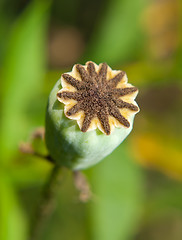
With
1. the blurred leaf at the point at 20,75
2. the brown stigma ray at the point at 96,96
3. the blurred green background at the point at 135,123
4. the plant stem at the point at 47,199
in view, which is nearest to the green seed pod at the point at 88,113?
the brown stigma ray at the point at 96,96

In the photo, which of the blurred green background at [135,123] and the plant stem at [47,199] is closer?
the plant stem at [47,199]

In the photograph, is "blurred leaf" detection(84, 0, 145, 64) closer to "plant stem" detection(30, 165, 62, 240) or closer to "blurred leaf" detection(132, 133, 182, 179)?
"blurred leaf" detection(132, 133, 182, 179)

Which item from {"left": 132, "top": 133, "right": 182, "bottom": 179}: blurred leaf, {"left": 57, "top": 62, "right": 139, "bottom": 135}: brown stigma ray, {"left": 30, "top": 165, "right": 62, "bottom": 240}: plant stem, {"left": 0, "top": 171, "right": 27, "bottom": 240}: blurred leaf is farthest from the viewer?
{"left": 132, "top": 133, "right": 182, "bottom": 179}: blurred leaf

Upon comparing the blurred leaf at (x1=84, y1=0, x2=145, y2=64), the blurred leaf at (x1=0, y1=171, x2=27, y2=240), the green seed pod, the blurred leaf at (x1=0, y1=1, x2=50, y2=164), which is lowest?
the blurred leaf at (x1=0, y1=171, x2=27, y2=240)

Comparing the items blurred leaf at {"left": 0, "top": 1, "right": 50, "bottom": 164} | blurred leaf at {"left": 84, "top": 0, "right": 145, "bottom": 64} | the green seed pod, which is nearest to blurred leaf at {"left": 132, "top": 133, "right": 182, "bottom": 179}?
blurred leaf at {"left": 84, "top": 0, "right": 145, "bottom": 64}

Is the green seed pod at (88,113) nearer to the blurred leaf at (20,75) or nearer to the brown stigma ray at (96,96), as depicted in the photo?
the brown stigma ray at (96,96)

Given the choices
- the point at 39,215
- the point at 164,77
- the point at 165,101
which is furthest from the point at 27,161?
the point at 165,101

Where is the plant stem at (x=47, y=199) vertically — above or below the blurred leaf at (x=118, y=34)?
below

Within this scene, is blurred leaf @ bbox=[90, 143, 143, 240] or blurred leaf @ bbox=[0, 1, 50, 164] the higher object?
blurred leaf @ bbox=[0, 1, 50, 164]
